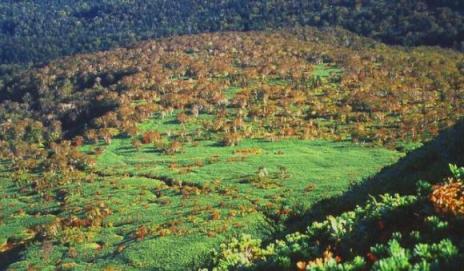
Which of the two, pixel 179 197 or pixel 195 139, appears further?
pixel 195 139

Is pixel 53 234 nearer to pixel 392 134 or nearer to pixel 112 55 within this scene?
pixel 392 134

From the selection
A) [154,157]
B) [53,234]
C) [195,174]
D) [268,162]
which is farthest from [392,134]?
[53,234]

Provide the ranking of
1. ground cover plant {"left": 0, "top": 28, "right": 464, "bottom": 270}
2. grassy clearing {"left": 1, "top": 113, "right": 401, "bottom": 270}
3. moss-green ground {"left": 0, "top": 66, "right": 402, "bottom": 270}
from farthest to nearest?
ground cover plant {"left": 0, "top": 28, "right": 464, "bottom": 270} → moss-green ground {"left": 0, "top": 66, "right": 402, "bottom": 270} → grassy clearing {"left": 1, "top": 113, "right": 401, "bottom": 270}

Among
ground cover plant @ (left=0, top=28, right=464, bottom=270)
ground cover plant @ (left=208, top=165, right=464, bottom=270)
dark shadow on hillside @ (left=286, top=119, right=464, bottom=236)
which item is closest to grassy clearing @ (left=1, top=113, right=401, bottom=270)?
ground cover plant @ (left=0, top=28, right=464, bottom=270)

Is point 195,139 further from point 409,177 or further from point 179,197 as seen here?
point 409,177

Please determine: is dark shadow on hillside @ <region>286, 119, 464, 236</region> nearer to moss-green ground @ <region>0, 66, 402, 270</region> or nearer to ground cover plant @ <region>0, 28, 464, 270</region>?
ground cover plant @ <region>0, 28, 464, 270</region>

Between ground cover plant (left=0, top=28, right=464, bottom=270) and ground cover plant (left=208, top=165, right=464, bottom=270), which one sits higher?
ground cover plant (left=208, top=165, right=464, bottom=270)

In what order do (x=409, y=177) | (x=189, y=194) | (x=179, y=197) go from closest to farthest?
(x=409, y=177) < (x=179, y=197) < (x=189, y=194)

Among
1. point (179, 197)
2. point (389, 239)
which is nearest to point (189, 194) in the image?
point (179, 197)
